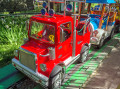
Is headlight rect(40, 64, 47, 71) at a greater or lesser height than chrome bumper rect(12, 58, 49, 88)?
greater

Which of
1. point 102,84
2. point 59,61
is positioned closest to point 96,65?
point 102,84

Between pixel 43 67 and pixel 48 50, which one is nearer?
pixel 43 67

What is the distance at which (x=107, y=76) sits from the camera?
4336mm

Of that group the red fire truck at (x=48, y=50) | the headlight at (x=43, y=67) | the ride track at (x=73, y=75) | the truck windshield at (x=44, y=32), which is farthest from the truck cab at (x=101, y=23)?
the headlight at (x=43, y=67)

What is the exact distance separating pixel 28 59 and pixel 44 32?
1.00 metres

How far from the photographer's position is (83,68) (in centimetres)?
480

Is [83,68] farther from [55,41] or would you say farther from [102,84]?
[55,41]

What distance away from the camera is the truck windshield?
3496mm

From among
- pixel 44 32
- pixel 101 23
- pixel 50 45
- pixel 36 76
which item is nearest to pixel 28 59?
pixel 36 76

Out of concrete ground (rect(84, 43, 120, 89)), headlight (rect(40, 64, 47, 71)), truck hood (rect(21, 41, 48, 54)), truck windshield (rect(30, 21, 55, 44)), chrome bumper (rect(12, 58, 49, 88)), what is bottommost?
concrete ground (rect(84, 43, 120, 89))

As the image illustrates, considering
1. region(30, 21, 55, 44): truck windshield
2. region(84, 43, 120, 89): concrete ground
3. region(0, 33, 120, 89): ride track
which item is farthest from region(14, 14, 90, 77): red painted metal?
region(84, 43, 120, 89): concrete ground

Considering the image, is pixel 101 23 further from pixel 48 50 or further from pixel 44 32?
pixel 48 50

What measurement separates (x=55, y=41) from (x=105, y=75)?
8.23 ft

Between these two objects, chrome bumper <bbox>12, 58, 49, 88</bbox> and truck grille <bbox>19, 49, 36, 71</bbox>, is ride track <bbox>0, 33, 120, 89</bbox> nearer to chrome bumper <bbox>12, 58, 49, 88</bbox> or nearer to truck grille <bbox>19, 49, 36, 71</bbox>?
chrome bumper <bbox>12, 58, 49, 88</bbox>
